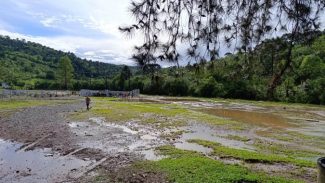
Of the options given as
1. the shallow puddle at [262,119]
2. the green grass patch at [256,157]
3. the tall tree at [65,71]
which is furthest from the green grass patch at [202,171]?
the tall tree at [65,71]

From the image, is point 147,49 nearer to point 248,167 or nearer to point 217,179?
point 217,179

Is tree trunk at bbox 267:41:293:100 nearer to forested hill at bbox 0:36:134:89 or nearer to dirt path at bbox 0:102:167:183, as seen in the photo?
dirt path at bbox 0:102:167:183

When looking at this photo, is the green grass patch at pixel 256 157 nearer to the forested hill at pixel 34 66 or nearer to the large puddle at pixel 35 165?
the large puddle at pixel 35 165

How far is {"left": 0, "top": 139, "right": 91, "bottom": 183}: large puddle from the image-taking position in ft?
52.2

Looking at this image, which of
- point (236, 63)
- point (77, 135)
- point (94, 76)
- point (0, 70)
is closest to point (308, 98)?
point (77, 135)

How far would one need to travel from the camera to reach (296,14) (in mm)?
5402

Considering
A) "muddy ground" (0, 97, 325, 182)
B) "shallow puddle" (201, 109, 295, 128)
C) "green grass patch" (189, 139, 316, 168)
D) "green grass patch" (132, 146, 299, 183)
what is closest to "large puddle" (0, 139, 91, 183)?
"muddy ground" (0, 97, 325, 182)

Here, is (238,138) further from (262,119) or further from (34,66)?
(34,66)

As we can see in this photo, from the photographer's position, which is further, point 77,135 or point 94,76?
point 94,76

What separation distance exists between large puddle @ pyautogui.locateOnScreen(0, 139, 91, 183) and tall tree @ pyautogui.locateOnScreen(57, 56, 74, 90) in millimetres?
97660

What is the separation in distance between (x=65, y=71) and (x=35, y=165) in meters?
104

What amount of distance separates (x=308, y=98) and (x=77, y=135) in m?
68.1

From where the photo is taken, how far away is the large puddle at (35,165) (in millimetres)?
15898

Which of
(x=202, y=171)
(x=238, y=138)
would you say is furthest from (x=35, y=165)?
(x=238, y=138)
